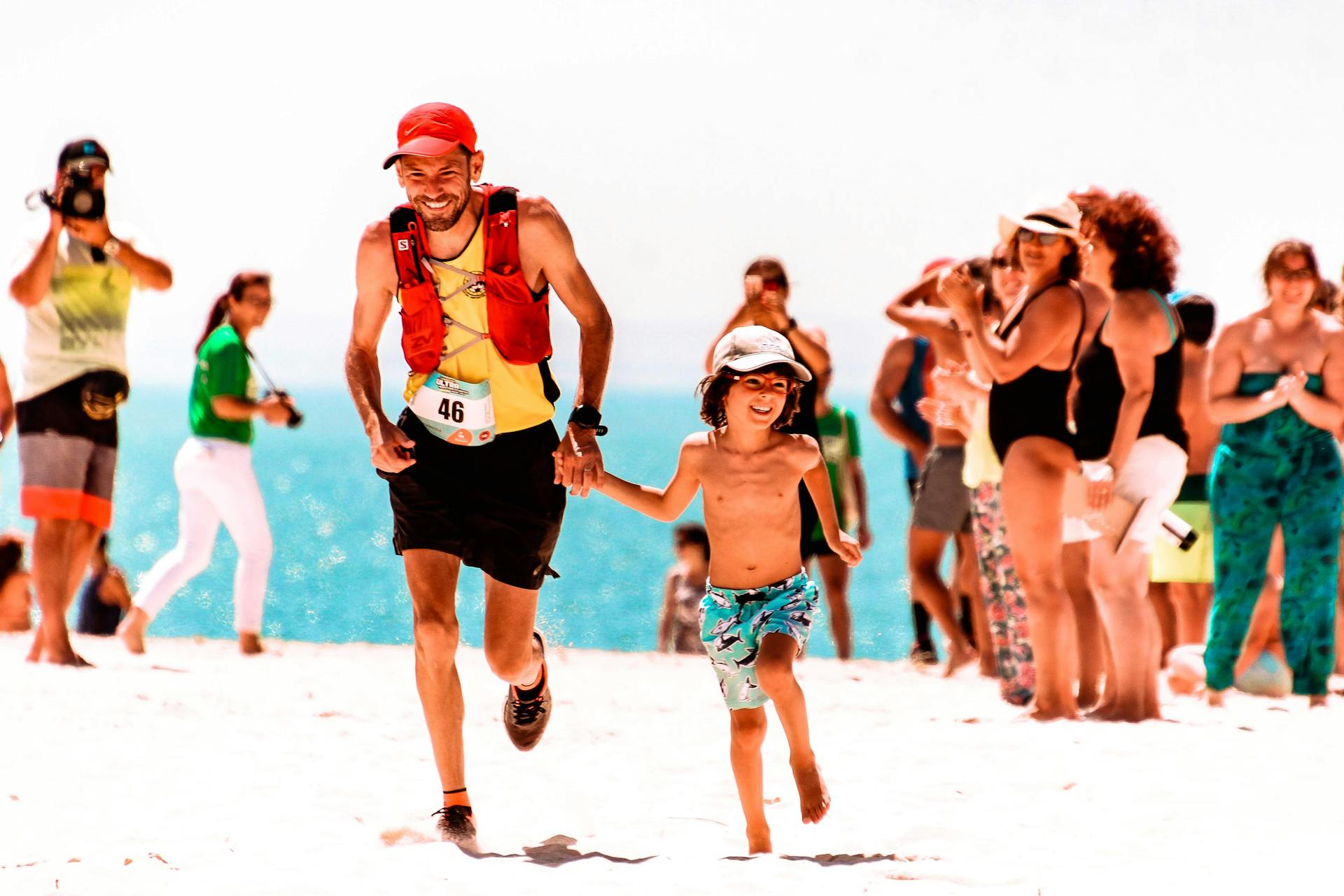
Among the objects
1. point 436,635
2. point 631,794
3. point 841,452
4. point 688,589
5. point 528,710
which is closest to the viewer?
point 436,635

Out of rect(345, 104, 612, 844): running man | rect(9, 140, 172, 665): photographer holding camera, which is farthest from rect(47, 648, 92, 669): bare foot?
rect(345, 104, 612, 844): running man

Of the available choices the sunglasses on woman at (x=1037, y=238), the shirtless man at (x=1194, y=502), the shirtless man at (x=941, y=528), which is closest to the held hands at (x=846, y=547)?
the sunglasses on woman at (x=1037, y=238)

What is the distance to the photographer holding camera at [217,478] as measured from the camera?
363 inches

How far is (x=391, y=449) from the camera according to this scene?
16.1 ft

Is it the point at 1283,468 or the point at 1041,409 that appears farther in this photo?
the point at 1283,468

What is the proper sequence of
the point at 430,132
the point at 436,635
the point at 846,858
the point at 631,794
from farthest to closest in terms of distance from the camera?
the point at 631,794
the point at 436,635
the point at 430,132
the point at 846,858

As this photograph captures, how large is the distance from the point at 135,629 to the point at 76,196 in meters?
2.46

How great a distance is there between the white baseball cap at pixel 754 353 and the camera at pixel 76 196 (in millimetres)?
4897

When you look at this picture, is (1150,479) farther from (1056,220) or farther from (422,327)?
(422,327)

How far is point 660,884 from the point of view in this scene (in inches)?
167

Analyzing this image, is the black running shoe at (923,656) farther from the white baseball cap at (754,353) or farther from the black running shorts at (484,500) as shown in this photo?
the white baseball cap at (754,353)

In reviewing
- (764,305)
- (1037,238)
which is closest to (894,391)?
(764,305)

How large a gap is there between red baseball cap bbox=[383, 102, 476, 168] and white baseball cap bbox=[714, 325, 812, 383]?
38.6 inches

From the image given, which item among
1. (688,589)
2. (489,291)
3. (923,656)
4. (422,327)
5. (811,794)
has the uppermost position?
(489,291)
